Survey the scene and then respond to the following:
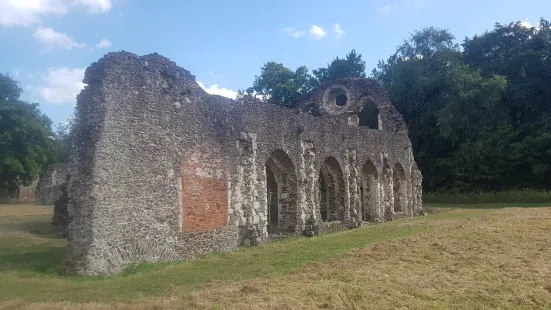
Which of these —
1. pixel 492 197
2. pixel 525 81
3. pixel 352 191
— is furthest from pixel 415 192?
pixel 525 81

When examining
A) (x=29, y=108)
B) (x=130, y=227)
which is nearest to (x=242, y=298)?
(x=130, y=227)

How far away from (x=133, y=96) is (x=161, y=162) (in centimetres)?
167

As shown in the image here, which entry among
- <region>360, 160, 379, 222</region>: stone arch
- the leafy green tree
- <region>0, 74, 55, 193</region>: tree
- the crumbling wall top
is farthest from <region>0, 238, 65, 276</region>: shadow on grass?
the leafy green tree

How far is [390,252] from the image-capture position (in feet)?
38.3

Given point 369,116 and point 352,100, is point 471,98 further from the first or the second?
point 352,100

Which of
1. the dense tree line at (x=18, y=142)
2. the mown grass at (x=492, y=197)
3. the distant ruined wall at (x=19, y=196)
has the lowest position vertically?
the mown grass at (x=492, y=197)

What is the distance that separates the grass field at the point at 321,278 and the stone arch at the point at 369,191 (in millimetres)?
8466

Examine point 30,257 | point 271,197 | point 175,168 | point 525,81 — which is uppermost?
point 525,81

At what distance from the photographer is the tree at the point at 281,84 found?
4372 centimetres

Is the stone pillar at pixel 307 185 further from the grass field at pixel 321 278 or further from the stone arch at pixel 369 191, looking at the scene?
the stone arch at pixel 369 191

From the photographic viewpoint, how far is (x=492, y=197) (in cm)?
3325

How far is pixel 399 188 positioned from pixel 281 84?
2001 cm

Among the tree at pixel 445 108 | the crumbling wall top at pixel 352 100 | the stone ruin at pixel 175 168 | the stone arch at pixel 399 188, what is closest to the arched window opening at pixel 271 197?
the stone ruin at pixel 175 168

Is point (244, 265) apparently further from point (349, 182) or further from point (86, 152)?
point (349, 182)
